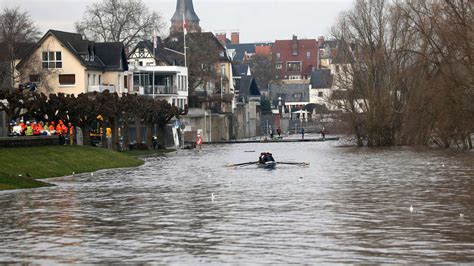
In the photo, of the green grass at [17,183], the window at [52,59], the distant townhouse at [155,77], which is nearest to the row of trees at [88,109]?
the window at [52,59]

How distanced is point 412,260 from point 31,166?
38.8 meters

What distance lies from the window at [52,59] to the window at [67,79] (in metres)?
1.30

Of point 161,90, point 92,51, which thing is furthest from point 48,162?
point 161,90

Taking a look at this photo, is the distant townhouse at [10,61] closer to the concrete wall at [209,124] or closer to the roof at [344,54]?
the concrete wall at [209,124]

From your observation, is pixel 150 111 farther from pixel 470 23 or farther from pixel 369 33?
pixel 470 23

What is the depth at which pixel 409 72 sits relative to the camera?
4070 inches

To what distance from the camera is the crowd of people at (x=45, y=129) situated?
7801cm

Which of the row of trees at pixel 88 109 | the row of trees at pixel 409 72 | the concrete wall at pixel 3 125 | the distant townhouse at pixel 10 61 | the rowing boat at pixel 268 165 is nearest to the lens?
the rowing boat at pixel 268 165

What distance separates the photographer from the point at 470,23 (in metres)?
78.8

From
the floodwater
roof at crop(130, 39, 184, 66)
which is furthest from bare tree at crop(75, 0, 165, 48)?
the floodwater

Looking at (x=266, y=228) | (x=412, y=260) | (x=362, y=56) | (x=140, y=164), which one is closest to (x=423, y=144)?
(x=362, y=56)

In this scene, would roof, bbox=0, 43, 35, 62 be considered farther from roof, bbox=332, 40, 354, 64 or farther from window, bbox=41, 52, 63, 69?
roof, bbox=332, 40, 354, 64

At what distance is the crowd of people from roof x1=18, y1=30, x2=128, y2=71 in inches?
1351

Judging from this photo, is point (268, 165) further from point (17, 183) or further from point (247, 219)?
point (247, 219)
